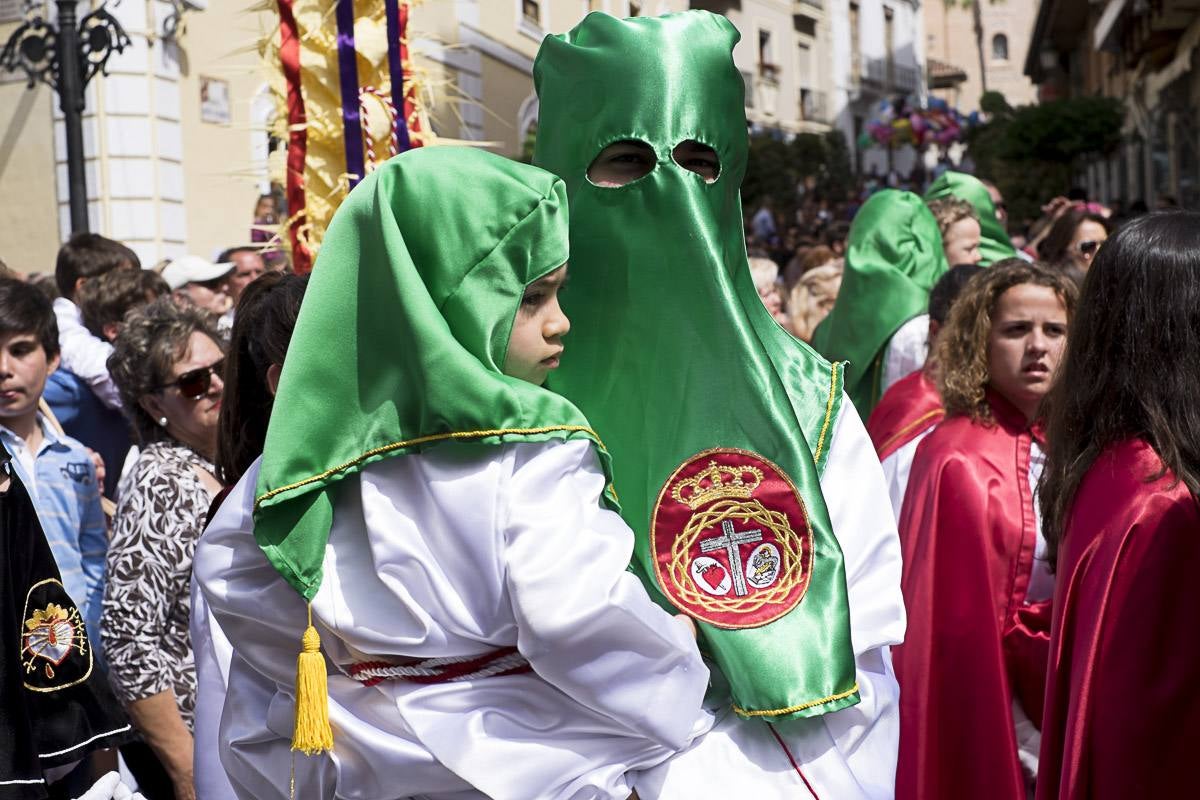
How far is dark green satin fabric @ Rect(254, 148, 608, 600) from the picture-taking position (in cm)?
217

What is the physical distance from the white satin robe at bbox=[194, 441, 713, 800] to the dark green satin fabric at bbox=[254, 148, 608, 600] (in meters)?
0.05

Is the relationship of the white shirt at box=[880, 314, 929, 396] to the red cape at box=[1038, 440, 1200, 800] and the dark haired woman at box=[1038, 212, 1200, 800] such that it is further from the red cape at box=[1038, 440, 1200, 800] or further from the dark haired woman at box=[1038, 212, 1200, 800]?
the red cape at box=[1038, 440, 1200, 800]

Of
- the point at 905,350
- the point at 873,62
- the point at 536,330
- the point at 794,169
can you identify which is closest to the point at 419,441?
the point at 536,330

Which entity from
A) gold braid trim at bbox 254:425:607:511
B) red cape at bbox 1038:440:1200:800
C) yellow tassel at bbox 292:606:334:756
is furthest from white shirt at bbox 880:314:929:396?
yellow tassel at bbox 292:606:334:756

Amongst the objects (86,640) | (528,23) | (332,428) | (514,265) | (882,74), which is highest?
(882,74)

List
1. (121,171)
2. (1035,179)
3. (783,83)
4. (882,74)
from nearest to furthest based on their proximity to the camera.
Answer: (121,171) < (1035,179) < (783,83) < (882,74)

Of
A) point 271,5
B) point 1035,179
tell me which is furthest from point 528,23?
point 271,5

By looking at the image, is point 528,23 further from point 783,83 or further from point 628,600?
point 628,600

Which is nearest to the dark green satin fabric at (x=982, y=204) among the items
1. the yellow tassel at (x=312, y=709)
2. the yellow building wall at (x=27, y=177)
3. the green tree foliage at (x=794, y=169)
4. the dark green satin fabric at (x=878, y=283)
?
the dark green satin fabric at (x=878, y=283)

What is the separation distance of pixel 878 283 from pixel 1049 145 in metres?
15.8

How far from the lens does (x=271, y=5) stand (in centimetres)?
445

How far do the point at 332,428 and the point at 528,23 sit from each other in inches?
819

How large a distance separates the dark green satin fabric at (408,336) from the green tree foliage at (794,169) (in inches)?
742

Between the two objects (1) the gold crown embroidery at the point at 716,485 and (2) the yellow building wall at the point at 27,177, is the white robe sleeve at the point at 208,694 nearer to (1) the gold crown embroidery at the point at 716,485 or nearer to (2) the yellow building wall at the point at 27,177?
(1) the gold crown embroidery at the point at 716,485
